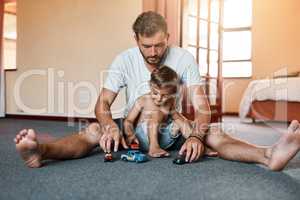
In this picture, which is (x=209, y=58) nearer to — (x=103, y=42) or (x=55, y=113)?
Result: (x=103, y=42)

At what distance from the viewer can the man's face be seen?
1425mm

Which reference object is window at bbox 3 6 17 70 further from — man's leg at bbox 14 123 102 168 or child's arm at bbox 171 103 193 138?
child's arm at bbox 171 103 193 138

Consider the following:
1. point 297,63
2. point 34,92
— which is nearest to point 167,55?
point 34,92

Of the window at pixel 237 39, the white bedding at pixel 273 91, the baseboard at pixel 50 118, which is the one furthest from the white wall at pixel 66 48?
the window at pixel 237 39

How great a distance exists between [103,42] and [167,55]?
2.07 meters

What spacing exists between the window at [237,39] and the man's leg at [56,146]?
4.54 meters

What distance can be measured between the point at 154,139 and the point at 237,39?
4.68 metres

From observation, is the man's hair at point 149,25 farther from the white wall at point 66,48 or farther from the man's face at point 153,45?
the white wall at point 66,48

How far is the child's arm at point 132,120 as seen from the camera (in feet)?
4.92

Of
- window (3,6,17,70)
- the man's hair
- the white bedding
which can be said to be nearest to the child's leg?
the man's hair

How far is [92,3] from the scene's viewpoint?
3.55 meters

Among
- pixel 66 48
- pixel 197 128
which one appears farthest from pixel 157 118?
pixel 66 48

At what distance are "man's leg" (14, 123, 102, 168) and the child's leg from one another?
0.72ft

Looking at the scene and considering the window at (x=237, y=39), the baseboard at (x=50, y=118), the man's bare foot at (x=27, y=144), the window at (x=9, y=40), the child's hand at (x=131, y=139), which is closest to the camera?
the man's bare foot at (x=27, y=144)
